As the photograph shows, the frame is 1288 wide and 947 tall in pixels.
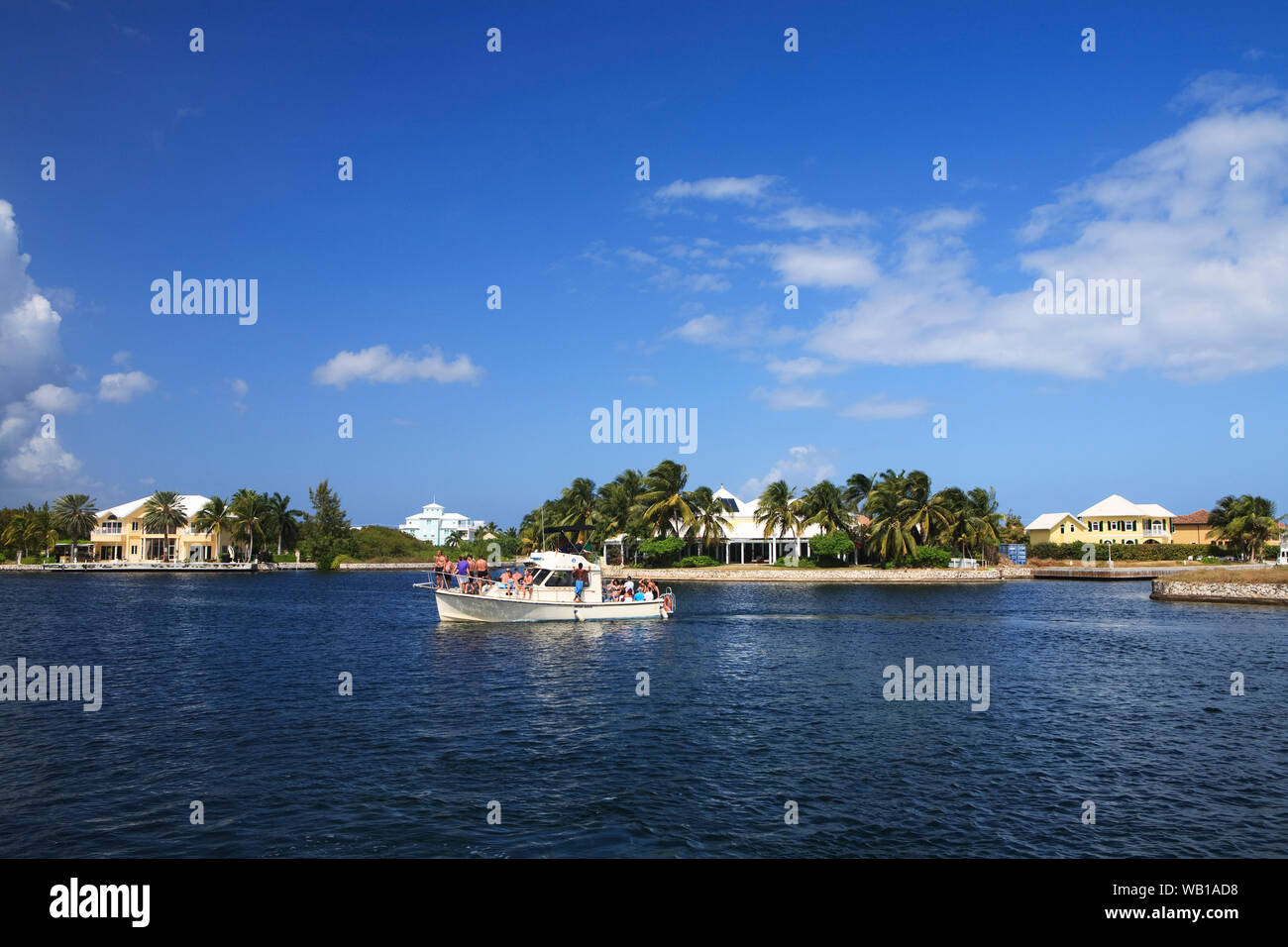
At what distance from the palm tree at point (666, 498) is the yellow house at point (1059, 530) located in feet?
191

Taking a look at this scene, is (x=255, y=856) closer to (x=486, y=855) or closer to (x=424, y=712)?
(x=486, y=855)

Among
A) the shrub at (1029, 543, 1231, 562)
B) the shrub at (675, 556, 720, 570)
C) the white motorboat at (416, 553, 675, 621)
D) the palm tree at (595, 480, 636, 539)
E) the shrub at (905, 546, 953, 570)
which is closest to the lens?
the white motorboat at (416, 553, 675, 621)

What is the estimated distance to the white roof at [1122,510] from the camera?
112 metres

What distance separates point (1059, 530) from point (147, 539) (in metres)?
144

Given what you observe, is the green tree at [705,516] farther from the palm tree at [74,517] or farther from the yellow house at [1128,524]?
the palm tree at [74,517]

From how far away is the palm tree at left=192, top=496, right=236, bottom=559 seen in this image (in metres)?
126

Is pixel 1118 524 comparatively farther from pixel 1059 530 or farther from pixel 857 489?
pixel 857 489

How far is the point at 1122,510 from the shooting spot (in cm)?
11350

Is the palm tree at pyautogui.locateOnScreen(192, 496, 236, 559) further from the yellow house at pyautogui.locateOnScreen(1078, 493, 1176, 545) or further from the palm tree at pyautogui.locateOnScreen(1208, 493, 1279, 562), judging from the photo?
the palm tree at pyautogui.locateOnScreen(1208, 493, 1279, 562)

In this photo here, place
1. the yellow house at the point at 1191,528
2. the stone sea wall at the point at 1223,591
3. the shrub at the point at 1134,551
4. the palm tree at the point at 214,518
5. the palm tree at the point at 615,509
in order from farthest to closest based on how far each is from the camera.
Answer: the palm tree at the point at 214,518
the yellow house at the point at 1191,528
the palm tree at the point at 615,509
the shrub at the point at 1134,551
the stone sea wall at the point at 1223,591

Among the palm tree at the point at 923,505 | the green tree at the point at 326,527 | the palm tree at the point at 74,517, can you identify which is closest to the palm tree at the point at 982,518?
the palm tree at the point at 923,505

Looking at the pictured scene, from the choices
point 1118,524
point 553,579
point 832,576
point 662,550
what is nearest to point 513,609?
point 553,579

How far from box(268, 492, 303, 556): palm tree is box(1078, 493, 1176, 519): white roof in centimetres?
12528

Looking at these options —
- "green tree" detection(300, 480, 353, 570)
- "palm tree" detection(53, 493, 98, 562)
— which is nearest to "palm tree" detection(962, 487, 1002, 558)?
"green tree" detection(300, 480, 353, 570)
